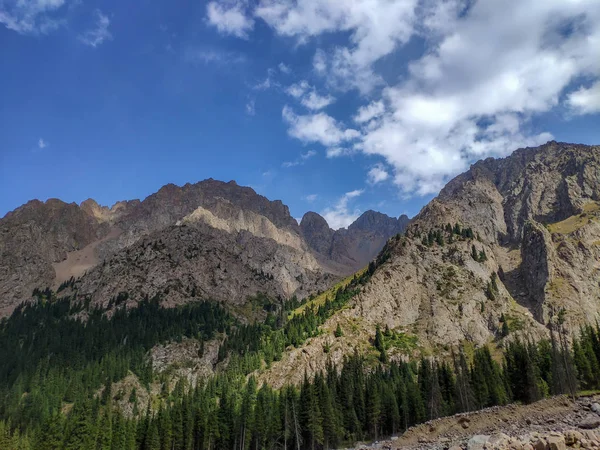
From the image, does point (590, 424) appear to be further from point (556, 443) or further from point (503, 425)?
point (556, 443)

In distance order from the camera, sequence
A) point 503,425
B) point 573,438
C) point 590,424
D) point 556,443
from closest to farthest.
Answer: point 556,443 < point 573,438 < point 590,424 < point 503,425

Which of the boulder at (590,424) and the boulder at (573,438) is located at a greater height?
the boulder at (573,438)

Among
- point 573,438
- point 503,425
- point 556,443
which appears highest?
point 556,443

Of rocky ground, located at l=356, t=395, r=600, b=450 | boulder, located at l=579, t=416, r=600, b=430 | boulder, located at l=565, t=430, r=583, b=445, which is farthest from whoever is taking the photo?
rocky ground, located at l=356, t=395, r=600, b=450

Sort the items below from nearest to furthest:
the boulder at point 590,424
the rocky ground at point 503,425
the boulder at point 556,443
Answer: the boulder at point 556,443, the boulder at point 590,424, the rocky ground at point 503,425

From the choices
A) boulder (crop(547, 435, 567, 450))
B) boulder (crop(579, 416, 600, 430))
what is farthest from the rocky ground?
boulder (crop(547, 435, 567, 450))

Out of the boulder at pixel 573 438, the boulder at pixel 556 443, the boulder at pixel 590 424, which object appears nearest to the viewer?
the boulder at pixel 556 443

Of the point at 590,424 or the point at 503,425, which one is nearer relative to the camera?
the point at 590,424

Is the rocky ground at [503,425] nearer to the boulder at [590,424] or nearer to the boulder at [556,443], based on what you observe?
the boulder at [590,424]

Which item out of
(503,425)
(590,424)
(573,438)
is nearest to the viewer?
(573,438)

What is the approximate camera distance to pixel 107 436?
11344 cm

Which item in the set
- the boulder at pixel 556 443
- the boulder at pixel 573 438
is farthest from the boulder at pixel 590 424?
the boulder at pixel 556 443

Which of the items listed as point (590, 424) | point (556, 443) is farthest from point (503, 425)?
point (556, 443)

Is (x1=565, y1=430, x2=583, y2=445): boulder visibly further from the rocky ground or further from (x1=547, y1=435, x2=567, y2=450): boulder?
the rocky ground
